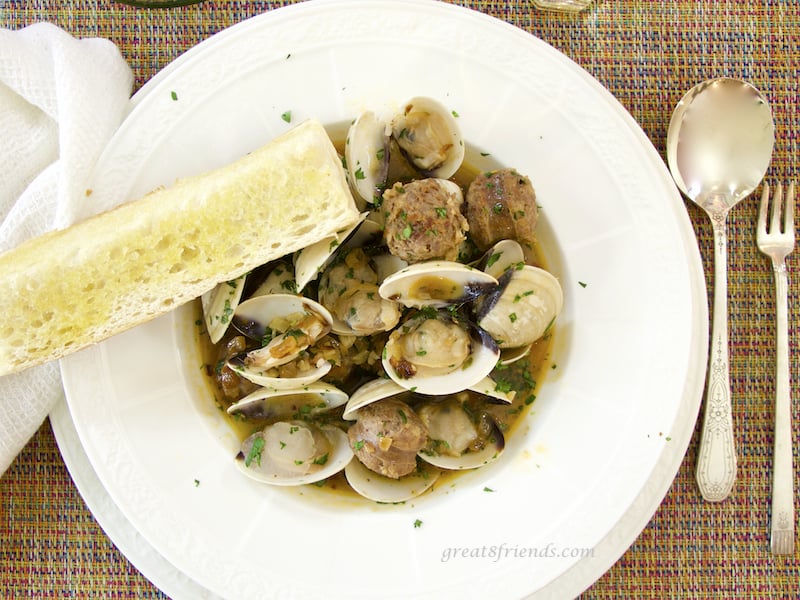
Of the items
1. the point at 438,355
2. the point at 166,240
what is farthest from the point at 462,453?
the point at 166,240

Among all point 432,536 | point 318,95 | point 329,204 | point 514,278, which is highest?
point 318,95

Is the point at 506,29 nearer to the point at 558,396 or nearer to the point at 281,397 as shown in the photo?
the point at 558,396

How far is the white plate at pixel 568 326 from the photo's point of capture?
1916 mm

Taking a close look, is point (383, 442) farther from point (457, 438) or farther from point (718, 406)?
point (718, 406)

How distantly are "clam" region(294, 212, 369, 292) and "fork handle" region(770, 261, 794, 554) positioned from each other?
4.70 feet

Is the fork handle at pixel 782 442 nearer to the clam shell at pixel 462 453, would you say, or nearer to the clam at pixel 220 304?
the clam shell at pixel 462 453

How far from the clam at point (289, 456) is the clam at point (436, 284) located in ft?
1.74

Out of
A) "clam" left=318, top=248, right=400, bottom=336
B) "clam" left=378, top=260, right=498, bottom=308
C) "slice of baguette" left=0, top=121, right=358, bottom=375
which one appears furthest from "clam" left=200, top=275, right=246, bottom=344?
"clam" left=378, top=260, right=498, bottom=308

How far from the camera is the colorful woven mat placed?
7.16ft

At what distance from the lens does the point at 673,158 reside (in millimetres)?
2174

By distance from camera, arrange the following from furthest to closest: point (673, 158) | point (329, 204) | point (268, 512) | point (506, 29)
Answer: point (673, 158), point (268, 512), point (506, 29), point (329, 204)

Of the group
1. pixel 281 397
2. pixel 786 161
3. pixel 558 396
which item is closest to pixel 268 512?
pixel 281 397

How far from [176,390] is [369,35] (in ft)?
4.04

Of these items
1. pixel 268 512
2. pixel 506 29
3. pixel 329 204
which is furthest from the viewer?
pixel 268 512
